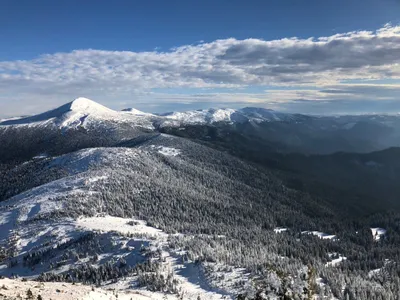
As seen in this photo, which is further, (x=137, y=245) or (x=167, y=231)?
(x=167, y=231)

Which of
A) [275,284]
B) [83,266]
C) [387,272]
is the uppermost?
[275,284]

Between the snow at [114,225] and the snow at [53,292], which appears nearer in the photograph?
the snow at [53,292]

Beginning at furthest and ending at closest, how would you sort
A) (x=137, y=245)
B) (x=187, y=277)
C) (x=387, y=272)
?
1. (x=387, y=272)
2. (x=137, y=245)
3. (x=187, y=277)

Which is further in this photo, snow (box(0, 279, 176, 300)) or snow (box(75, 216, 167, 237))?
snow (box(75, 216, 167, 237))

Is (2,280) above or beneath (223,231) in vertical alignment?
above

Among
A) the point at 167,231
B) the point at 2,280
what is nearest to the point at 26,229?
the point at 167,231

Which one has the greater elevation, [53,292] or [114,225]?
[53,292]

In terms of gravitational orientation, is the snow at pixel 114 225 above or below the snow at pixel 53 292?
below

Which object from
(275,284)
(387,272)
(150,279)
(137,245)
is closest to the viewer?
(275,284)

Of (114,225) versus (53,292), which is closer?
(53,292)

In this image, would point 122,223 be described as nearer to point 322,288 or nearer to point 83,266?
point 83,266

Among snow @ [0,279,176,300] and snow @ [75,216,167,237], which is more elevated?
snow @ [0,279,176,300]
